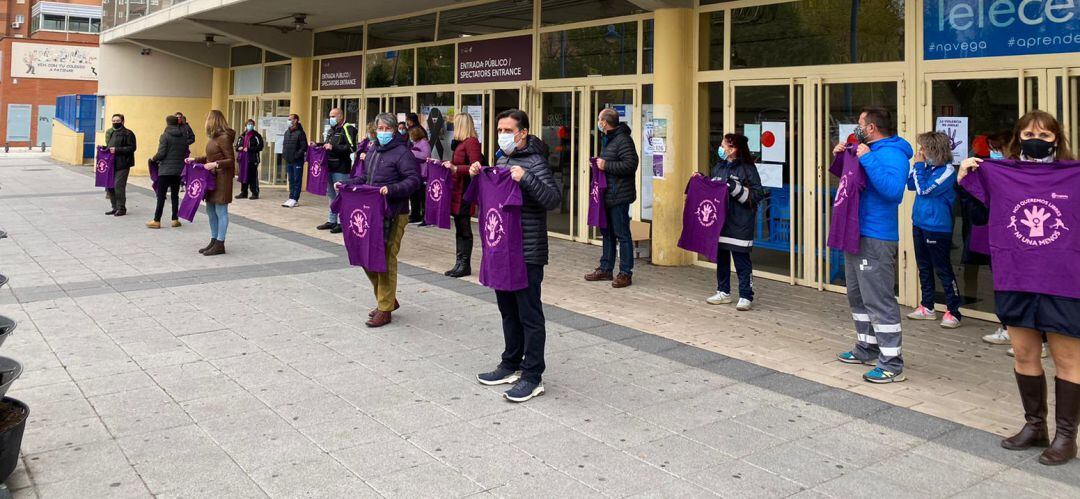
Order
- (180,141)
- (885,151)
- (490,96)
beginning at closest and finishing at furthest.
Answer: (885,151), (180,141), (490,96)

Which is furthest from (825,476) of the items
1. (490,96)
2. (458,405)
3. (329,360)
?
(490,96)

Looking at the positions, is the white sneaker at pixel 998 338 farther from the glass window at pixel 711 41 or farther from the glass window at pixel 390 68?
the glass window at pixel 390 68

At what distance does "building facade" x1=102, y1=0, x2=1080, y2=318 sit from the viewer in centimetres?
754

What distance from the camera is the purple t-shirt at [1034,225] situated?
4270 mm

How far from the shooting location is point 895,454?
445cm

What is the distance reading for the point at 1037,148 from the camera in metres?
4.48

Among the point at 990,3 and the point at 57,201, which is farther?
the point at 57,201

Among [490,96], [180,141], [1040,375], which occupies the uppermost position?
[490,96]

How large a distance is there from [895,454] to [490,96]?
1059cm

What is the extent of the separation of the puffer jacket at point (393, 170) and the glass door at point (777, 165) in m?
4.21

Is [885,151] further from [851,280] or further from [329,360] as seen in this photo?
[329,360]

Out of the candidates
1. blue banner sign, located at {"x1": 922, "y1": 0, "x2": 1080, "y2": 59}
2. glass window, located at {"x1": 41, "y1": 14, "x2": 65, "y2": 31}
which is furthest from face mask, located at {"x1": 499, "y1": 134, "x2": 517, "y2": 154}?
glass window, located at {"x1": 41, "y1": 14, "x2": 65, "y2": 31}

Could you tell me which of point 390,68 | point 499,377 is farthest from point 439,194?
point 390,68

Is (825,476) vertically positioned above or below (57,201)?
below
